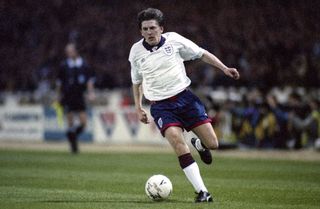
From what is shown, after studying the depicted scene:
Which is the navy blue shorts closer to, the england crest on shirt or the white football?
the england crest on shirt

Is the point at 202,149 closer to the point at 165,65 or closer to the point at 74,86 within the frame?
the point at 165,65

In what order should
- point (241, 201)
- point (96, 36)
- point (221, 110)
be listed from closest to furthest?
point (241, 201) < point (221, 110) < point (96, 36)

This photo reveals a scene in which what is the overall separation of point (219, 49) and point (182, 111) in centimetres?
1620

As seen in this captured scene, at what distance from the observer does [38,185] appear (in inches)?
464

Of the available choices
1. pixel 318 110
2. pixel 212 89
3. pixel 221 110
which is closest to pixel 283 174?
pixel 318 110

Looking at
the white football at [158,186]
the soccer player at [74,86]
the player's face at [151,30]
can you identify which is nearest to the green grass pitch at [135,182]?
the white football at [158,186]

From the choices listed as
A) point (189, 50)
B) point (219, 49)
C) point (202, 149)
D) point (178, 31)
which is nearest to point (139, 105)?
point (189, 50)

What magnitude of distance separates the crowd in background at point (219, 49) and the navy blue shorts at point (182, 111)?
40.0 ft

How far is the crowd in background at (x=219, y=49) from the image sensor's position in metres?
22.4

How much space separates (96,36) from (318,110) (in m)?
11.0

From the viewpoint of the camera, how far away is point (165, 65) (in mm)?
9578

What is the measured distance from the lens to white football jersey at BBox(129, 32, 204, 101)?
9562 millimetres

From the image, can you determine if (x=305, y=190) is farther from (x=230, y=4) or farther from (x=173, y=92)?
(x=230, y=4)

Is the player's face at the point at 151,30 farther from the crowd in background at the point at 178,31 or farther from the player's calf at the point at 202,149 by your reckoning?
the crowd in background at the point at 178,31
